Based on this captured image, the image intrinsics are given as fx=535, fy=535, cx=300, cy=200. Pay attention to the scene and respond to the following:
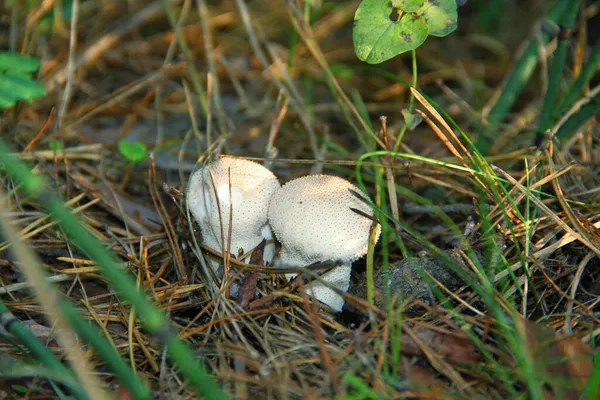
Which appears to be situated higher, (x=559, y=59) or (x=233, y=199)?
(x=559, y=59)

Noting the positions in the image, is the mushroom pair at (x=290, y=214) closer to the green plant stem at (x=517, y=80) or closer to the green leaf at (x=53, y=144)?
the green leaf at (x=53, y=144)

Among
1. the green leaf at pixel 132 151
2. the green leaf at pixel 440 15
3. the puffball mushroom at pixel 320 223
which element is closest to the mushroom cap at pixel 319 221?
the puffball mushroom at pixel 320 223

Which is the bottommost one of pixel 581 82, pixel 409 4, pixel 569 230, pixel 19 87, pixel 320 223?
pixel 569 230

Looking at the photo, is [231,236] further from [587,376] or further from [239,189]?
[587,376]

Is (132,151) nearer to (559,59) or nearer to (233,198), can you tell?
(233,198)

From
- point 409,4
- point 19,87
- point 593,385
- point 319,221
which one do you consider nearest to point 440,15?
point 409,4

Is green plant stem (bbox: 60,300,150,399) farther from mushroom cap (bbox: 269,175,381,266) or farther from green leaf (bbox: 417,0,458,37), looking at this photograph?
green leaf (bbox: 417,0,458,37)
